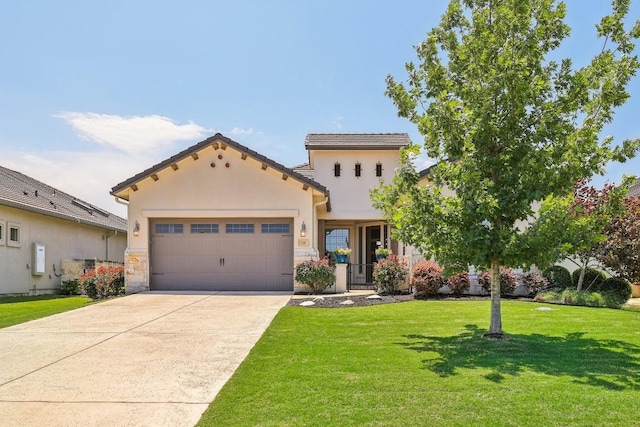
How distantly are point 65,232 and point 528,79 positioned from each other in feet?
66.9

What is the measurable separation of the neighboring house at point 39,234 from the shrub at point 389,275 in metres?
12.9

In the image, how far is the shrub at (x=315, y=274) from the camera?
16734mm

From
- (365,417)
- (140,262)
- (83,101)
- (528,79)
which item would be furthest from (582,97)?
(140,262)

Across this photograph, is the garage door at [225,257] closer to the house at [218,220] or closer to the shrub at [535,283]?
the house at [218,220]

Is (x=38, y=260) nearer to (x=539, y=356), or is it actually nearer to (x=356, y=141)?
(x=356, y=141)

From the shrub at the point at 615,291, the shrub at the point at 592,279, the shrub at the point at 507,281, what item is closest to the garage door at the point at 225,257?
the shrub at the point at 507,281


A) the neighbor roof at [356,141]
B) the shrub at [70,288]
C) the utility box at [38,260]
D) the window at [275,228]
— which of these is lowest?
the shrub at [70,288]

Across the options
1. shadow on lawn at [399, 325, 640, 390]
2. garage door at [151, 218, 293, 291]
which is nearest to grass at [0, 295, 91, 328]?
garage door at [151, 218, 293, 291]

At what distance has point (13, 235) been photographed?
731 inches

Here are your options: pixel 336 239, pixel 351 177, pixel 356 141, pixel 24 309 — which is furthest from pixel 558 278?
pixel 24 309

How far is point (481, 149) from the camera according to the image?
27.0ft

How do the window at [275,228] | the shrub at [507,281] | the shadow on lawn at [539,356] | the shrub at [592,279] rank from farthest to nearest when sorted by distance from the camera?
the window at [275,228], the shrub at [507,281], the shrub at [592,279], the shadow on lawn at [539,356]

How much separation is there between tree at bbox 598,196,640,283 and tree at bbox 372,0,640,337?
6584 mm

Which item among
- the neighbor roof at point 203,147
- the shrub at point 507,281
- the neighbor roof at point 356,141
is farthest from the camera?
the neighbor roof at point 356,141
